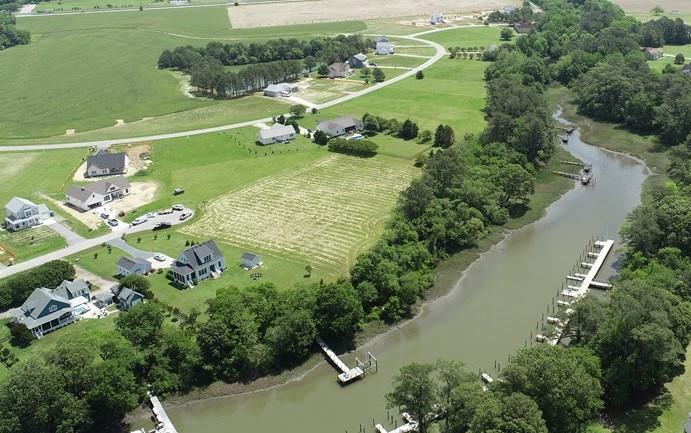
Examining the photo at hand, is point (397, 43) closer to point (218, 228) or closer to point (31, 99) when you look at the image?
point (31, 99)

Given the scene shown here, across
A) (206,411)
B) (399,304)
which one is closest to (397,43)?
→ (399,304)

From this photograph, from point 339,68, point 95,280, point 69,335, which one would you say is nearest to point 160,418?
point 69,335

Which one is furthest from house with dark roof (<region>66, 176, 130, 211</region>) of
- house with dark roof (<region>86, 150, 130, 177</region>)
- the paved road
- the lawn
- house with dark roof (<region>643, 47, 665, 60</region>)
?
house with dark roof (<region>643, 47, 665, 60</region>)

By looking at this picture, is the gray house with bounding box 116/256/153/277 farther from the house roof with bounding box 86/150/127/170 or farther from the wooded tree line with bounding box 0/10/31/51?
the wooded tree line with bounding box 0/10/31/51

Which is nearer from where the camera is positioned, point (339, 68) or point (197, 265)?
point (197, 265)

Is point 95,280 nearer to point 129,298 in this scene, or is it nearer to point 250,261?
point 129,298

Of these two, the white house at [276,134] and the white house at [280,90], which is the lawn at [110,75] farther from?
the white house at [276,134]

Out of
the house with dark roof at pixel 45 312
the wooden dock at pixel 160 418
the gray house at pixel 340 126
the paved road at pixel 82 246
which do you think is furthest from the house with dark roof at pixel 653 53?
the wooden dock at pixel 160 418
